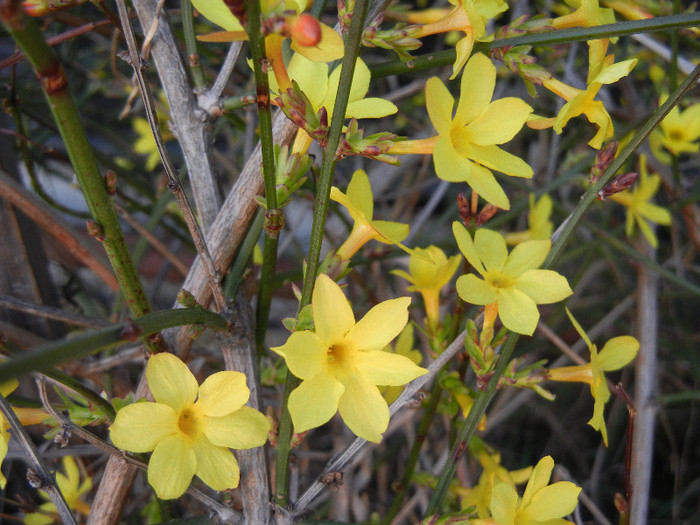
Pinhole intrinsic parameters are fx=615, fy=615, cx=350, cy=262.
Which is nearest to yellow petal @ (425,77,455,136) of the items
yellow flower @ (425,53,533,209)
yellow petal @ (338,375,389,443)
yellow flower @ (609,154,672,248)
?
yellow flower @ (425,53,533,209)

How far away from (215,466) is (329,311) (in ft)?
0.80

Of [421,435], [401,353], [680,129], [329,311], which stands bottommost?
[421,435]

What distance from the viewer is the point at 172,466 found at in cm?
71

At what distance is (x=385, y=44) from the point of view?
0.80 metres

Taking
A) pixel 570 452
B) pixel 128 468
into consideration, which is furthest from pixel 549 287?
pixel 570 452

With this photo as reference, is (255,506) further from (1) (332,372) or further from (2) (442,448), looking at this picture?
(2) (442,448)

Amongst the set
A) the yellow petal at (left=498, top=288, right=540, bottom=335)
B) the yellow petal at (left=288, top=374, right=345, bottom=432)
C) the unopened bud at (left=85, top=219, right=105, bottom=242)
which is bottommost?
A: the yellow petal at (left=498, top=288, right=540, bottom=335)

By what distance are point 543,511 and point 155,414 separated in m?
0.53

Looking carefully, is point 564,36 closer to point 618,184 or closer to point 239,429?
point 618,184

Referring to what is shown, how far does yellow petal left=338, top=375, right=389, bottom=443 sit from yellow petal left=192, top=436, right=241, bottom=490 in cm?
16

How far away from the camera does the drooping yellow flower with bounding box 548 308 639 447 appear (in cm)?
89

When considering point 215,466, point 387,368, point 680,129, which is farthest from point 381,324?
point 680,129

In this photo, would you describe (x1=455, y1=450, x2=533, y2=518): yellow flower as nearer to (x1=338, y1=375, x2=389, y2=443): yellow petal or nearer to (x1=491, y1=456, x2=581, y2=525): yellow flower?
(x1=491, y1=456, x2=581, y2=525): yellow flower

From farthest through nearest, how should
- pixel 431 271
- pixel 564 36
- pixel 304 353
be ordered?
1. pixel 431 271
2. pixel 564 36
3. pixel 304 353
